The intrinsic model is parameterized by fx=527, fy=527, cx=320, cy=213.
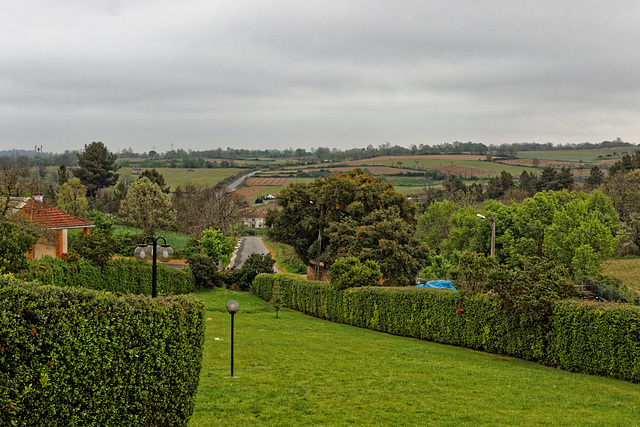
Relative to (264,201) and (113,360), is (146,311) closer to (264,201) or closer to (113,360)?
(113,360)

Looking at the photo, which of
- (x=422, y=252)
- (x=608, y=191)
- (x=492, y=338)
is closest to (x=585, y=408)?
(x=492, y=338)

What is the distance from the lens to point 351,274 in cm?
3009

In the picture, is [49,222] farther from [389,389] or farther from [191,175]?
[191,175]

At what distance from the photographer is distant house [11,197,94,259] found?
34750 millimetres

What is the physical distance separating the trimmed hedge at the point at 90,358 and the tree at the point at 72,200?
67.1 meters

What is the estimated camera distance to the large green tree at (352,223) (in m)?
36.6

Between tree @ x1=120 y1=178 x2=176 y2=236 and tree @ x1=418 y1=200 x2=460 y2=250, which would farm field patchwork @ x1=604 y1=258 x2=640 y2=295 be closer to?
tree @ x1=418 y1=200 x2=460 y2=250

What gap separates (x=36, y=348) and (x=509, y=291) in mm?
16414

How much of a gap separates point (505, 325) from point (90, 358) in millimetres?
16628

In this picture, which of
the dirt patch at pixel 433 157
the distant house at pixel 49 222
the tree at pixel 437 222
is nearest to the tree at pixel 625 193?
the tree at pixel 437 222

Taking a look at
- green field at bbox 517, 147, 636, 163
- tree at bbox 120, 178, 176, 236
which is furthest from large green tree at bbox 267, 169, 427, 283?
green field at bbox 517, 147, 636, 163

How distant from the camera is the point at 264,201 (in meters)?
111

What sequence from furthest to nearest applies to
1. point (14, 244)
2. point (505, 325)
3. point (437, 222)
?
point (437, 222) < point (14, 244) < point (505, 325)

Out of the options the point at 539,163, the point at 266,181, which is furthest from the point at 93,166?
the point at 539,163
